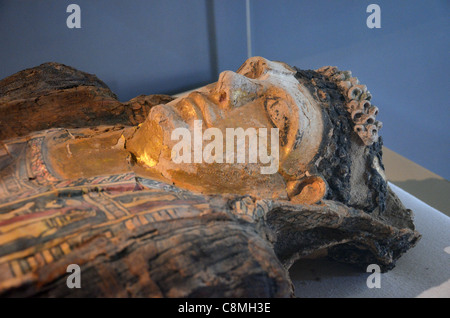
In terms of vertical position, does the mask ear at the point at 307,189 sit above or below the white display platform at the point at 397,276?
above

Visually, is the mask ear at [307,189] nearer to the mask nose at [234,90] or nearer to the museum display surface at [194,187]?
the museum display surface at [194,187]

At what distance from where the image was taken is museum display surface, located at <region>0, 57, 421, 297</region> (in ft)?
4.50

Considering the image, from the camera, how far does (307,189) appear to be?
2225 mm

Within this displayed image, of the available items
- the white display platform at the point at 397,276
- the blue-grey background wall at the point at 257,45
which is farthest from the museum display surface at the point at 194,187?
the blue-grey background wall at the point at 257,45

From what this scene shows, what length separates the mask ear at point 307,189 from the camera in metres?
2.18

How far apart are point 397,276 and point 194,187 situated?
166 cm

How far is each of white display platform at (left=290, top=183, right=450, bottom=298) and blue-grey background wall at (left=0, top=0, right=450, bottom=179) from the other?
2.50ft

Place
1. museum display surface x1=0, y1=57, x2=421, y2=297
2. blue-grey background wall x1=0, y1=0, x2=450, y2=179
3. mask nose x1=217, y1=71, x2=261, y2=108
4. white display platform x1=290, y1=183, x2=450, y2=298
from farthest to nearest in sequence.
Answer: blue-grey background wall x1=0, y1=0, x2=450, y2=179
white display platform x1=290, y1=183, x2=450, y2=298
mask nose x1=217, y1=71, x2=261, y2=108
museum display surface x1=0, y1=57, x2=421, y2=297

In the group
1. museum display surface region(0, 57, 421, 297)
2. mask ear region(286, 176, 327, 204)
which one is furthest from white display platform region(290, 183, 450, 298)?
mask ear region(286, 176, 327, 204)

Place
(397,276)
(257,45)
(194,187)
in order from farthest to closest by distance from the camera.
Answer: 1. (257,45)
2. (397,276)
3. (194,187)

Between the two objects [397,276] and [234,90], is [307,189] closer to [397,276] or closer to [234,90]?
[234,90]

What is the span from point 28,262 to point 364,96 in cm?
211

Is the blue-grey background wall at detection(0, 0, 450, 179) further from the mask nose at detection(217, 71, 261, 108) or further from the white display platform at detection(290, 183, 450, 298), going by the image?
the mask nose at detection(217, 71, 261, 108)

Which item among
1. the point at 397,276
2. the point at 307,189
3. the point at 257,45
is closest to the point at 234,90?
the point at 307,189
